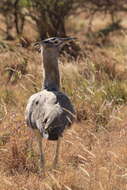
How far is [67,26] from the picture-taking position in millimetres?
18078

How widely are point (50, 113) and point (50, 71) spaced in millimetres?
863

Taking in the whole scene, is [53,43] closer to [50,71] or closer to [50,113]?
[50,71]

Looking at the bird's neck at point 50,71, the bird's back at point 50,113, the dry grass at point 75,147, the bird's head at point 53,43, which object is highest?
the bird's head at point 53,43

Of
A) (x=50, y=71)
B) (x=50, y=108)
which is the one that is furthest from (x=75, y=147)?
(x=50, y=108)

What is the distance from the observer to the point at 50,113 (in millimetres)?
4910

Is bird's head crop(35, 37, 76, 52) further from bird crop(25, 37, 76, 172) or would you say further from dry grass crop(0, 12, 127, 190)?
dry grass crop(0, 12, 127, 190)

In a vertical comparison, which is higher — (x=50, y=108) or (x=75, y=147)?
(x=50, y=108)

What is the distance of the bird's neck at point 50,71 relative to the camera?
18.5 ft

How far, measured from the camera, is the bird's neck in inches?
222

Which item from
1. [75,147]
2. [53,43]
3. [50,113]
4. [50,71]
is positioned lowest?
[75,147]

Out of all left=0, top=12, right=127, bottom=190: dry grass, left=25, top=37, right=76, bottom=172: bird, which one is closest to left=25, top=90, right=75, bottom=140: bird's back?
left=25, top=37, right=76, bottom=172: bird

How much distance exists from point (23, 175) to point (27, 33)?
10357 millimetres

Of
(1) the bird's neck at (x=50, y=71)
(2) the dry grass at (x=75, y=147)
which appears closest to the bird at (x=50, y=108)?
(1) the bird's neck at (x=50, y=71)

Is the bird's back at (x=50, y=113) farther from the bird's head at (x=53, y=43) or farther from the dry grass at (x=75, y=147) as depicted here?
the bird's head at (x=53, y=43)
